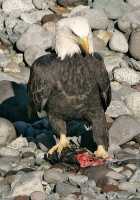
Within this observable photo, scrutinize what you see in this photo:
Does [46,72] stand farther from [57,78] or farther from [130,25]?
[130,25]

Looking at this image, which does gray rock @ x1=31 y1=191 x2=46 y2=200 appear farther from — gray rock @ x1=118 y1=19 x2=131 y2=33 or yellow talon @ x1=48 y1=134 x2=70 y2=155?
gray rock @ x1=118 y1=19 x2=131 y2=33

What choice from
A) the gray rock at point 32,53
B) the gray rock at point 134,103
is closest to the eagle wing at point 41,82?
the gray rock at point 134,103

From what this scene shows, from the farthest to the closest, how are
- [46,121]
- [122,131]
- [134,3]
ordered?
1. [134,3]
2. [46,121]
3. [122,131]

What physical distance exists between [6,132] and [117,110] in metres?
1.89

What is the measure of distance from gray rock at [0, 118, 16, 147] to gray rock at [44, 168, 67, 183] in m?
1.40

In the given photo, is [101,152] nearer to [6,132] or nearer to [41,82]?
[41,82]

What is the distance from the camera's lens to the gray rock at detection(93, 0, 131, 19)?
52.5 ft

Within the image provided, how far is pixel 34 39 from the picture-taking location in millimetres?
14188

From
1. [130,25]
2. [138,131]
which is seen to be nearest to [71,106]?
[138,131]

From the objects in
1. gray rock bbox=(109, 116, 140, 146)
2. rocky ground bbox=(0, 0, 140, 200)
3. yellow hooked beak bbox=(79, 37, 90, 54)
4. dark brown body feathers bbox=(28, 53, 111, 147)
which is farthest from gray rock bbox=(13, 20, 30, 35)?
yellow hooked beak bbox=(79, 37, 90, 54)

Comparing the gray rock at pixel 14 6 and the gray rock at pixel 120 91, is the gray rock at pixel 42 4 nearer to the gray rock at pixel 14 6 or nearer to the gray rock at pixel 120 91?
the gray rock at pixel 14 6

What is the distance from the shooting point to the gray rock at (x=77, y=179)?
9.02 metres

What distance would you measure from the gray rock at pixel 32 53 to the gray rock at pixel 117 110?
8.03ft

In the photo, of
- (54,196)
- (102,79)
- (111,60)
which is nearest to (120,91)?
(111,60)
